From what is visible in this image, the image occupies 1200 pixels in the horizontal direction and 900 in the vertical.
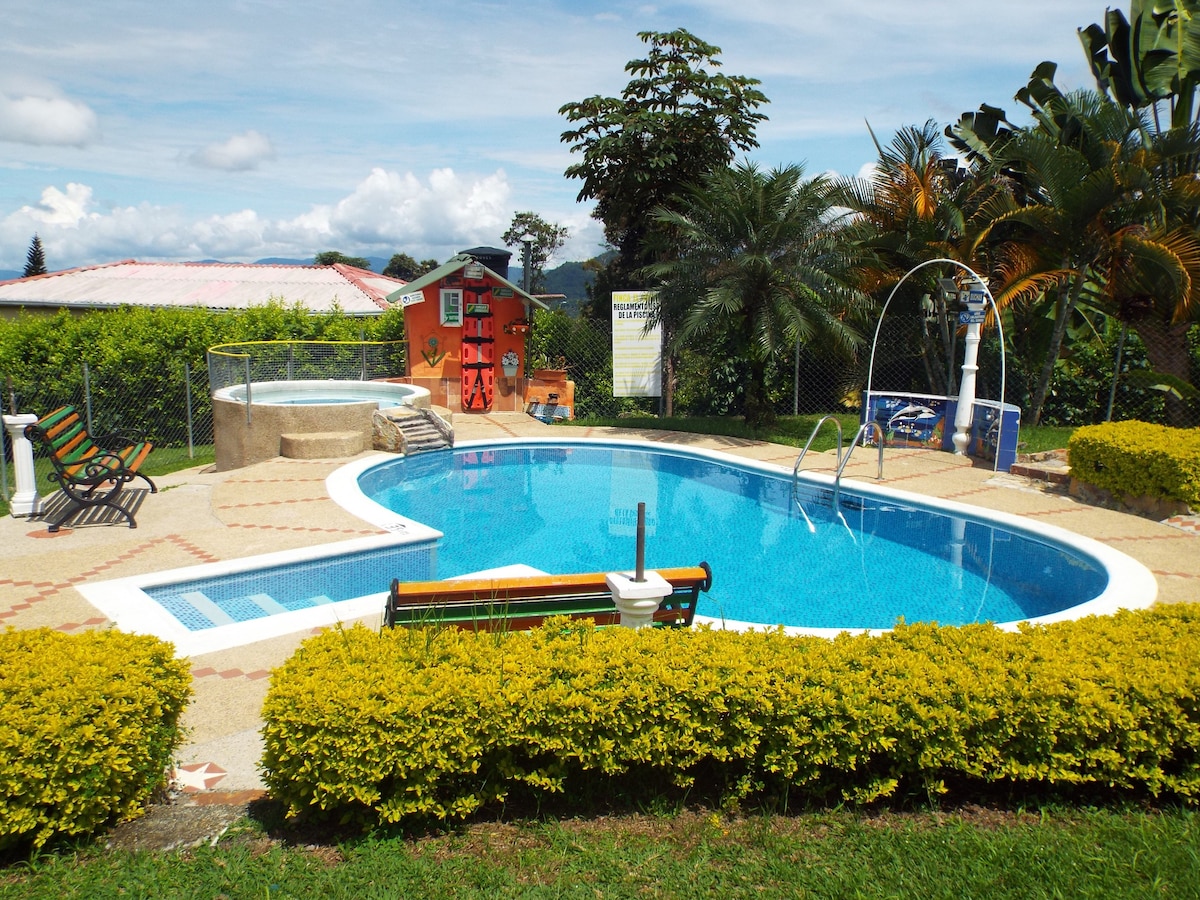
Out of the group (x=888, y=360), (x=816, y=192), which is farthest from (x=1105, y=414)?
(x=816, y=192)

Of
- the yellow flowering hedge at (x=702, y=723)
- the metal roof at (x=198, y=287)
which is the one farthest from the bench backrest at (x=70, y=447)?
the metal roof at (x=198, y=287)

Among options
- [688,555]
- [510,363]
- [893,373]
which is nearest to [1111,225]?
[893,373]

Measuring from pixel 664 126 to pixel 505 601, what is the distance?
1597 cm

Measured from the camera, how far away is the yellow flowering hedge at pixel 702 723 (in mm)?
3895

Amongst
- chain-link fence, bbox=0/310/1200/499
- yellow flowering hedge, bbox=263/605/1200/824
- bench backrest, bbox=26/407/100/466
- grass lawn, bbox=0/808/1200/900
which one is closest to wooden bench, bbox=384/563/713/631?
yellow flowering hedge, bbox=263/605/1200/824

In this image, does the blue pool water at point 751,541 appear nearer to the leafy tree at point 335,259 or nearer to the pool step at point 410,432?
the pool step at point 410,432

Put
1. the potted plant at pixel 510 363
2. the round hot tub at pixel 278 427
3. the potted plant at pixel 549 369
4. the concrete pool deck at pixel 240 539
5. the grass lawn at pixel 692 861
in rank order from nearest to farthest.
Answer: the grass lawn at pixel 692 861 → the concrete pool deck at pixel 240 539 → the round hot tub at pixel 278 427 → the potted plant at pixel 549 369 → the potted plant at pixel 510 363

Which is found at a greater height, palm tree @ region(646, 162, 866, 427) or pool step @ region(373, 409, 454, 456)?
palm tree @ region(646, 162, 866, 427)

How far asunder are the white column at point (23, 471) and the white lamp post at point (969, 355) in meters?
13.1

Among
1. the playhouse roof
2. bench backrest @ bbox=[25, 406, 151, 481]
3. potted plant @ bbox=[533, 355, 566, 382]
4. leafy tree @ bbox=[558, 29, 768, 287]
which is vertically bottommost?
bench backrest @ bbox=[25, 406, 151, 481]

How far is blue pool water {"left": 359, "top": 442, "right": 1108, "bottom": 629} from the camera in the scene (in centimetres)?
868

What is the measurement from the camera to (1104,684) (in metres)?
4.34

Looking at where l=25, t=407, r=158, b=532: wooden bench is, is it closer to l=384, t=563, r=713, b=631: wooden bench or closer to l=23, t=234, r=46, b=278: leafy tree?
l=384, t=563, r=713, b=631: wooden bench

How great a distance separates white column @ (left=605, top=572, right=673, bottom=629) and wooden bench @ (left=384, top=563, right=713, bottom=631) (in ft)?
0.61
